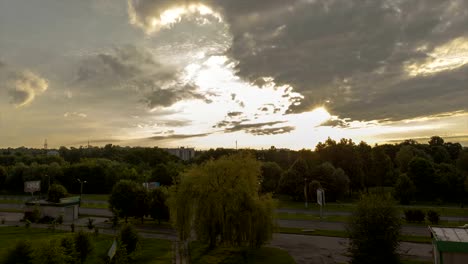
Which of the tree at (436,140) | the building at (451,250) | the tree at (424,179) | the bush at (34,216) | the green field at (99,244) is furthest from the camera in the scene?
the tree at (436,140)

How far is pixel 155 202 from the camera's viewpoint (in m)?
51.4

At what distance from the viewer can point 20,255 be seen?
26.3m

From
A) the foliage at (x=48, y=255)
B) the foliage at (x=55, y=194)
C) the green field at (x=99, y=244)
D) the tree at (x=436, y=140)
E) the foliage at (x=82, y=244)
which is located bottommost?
the green field at (x=99, y=244)

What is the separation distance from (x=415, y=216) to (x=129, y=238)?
37.8m

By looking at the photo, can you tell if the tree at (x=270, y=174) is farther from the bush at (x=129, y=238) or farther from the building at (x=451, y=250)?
the building at (x=451, y=250)

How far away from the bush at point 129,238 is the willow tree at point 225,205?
5.52 m

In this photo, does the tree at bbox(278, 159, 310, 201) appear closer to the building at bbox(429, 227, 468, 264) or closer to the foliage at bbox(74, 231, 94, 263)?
the building at bbox(429, 227, 468, 264)

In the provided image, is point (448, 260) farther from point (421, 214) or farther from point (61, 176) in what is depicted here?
point (61, 176)

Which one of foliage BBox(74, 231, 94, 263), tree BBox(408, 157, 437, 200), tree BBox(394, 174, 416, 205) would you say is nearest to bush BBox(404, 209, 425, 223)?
tree BBox(394, 174, 416, 205)

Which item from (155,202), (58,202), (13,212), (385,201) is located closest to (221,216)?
(385,201)

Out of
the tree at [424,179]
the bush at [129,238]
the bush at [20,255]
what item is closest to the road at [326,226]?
the bush at [129,238]

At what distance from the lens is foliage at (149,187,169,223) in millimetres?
51344

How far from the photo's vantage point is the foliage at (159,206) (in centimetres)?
5134

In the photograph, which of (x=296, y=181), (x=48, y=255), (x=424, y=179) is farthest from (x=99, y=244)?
(x=424, y=179)
